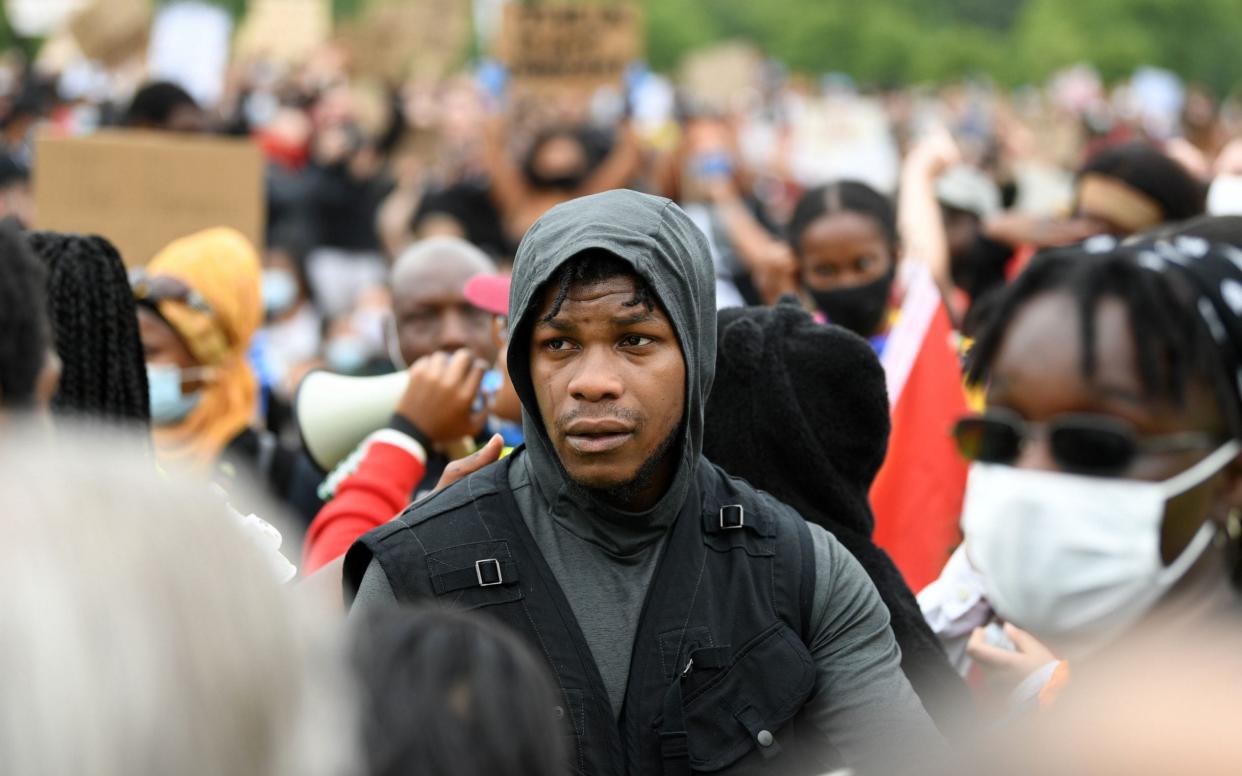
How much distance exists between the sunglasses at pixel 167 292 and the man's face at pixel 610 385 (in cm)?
218

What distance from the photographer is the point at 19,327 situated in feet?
7.27

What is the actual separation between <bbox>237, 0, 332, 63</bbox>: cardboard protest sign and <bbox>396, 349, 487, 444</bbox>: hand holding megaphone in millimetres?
12352

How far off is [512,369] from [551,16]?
27.5ft

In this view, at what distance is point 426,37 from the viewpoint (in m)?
13.7

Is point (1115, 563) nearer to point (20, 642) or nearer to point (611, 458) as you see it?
point (611, 458)

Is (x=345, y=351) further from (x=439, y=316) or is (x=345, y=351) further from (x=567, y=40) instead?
(x=439, y=316)

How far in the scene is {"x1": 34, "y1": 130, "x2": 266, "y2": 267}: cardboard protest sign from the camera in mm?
5961

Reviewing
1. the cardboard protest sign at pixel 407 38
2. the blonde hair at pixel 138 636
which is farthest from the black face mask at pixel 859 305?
the cardboard protest sign at pixel 407 38

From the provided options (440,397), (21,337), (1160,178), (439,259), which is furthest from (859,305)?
(21,337)

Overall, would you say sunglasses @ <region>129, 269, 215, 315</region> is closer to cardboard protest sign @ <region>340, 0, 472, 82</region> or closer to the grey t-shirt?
the grey t-shirt

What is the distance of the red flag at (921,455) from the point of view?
13.3 ft

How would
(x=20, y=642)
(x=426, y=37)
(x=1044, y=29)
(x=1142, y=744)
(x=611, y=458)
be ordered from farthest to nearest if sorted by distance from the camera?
(x=1044, y=29), (x=426, y=37), (x=611, y=458), (x=1142, y=744), (x=20, y=642)

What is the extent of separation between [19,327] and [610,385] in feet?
Result: 3.22

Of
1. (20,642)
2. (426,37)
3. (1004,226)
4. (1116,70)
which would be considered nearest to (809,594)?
(20,642)
